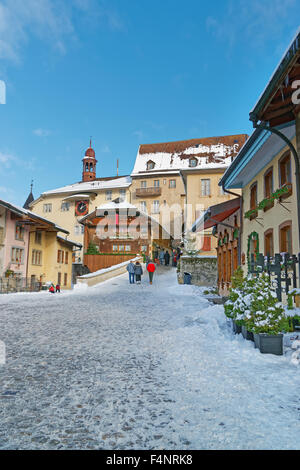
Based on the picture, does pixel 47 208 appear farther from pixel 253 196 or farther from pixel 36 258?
pixel 253 196

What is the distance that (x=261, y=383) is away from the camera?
4363mm

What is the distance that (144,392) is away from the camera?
412 cm

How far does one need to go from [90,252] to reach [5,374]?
3588 centimetres

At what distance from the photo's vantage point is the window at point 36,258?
34.1 metres

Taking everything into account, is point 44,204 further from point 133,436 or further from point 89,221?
point 133,436

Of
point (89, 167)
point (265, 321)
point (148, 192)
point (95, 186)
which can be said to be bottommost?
point (265, 321)

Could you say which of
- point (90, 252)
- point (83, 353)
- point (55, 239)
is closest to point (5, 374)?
point (83, 353)

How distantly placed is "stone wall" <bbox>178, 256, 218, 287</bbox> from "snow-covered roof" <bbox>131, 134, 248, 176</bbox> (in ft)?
58.6

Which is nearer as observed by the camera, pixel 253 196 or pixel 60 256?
pixel 253 196

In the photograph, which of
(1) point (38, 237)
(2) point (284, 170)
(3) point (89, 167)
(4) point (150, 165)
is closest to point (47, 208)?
(3) point (89, 167)

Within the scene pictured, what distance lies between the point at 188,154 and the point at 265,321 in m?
46.2

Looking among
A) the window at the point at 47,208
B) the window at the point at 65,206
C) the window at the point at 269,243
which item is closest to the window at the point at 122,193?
the window at the point at 65,206

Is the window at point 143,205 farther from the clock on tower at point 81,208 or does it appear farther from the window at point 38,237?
the window at point 38,237

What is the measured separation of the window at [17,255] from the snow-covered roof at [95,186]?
25.2 m
